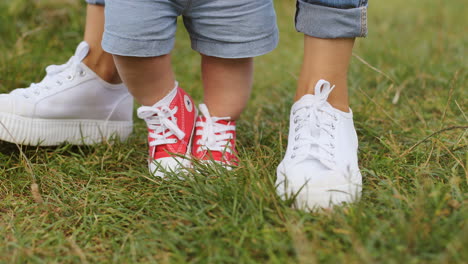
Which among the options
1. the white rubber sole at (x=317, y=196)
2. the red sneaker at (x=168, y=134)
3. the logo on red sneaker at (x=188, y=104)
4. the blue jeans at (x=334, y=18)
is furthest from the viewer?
the logo on red sneaker at (x=188, y=104)

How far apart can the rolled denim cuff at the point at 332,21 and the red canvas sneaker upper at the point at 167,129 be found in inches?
16.8

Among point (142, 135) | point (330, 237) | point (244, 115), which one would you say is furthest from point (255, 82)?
point (330, 237)

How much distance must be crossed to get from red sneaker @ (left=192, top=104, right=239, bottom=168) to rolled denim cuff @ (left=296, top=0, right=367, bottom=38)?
367mm

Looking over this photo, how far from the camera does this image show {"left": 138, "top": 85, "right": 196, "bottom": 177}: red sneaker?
4.12 feet

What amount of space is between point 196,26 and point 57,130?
0.56 meters

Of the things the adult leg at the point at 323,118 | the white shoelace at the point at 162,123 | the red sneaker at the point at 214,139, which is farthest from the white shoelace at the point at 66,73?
the adult leg at the point at 323,118

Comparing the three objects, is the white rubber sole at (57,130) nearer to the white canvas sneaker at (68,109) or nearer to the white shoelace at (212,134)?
the white canvas sneaker at (68,109)

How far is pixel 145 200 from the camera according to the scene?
113 cm

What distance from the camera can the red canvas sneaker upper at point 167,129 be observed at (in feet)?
4.20

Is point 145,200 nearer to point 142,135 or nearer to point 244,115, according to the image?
point 142,135

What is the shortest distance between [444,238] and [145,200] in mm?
672

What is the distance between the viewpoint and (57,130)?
4.68 feet

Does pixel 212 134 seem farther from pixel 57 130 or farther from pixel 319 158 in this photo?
pixel 57 130

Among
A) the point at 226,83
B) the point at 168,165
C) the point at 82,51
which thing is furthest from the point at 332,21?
the point at 82,51
